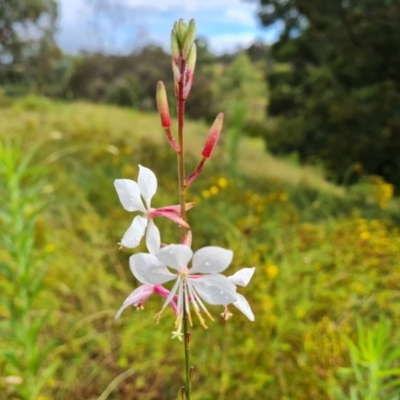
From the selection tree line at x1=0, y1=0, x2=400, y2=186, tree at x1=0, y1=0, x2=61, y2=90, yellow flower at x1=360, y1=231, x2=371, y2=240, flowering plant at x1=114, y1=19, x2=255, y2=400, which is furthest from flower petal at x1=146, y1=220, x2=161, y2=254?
tree at x1=0, y1=0, x2=61, y2=90

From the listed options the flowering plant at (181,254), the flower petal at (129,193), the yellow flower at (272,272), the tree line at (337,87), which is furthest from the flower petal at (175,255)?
the tree line at (337,87)

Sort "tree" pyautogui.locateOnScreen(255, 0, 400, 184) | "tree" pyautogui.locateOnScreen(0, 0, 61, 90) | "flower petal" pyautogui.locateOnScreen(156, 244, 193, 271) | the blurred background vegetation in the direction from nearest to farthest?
"flower petal" pyautogui.locateOnScreen(156, 244, 193, 271)
the blurred background vegetation
"tree" pyautogui.locateOnScreen(255, 0, 400, 184)
"tree" pyautogui.locateOnScreen(0, 0, 61, 90)

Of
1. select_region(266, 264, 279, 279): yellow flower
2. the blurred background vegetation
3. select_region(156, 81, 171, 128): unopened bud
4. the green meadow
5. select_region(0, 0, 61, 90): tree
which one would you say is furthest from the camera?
select_region(0, 0, 61, 90): tree

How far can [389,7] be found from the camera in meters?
4.68

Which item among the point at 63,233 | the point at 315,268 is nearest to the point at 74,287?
the point at 63,233

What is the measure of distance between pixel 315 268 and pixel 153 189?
72.8 inches

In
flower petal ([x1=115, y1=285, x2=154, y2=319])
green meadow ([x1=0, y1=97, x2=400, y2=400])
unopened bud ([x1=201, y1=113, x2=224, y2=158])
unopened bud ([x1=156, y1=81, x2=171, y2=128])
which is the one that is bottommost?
green meadow ([x1=0, y1=97, x2=400, y2=400])

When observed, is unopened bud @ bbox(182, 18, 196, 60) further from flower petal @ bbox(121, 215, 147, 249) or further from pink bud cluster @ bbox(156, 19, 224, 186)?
flower petal @ bbox(121, 215, 147, 249)

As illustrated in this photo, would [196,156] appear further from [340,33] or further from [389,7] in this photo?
[389,7]

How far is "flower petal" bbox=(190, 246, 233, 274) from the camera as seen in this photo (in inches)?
18.1

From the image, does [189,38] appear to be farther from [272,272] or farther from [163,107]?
[272,272]

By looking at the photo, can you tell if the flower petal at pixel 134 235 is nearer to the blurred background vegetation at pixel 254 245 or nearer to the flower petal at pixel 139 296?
the flower petal at pixel 139 296

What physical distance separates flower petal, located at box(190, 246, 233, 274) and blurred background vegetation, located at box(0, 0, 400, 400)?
2.58ft

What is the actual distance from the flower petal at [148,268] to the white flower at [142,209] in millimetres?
35
